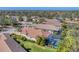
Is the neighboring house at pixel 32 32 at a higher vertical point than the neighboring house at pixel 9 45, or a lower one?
higher

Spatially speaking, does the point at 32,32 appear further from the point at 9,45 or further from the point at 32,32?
the point at 9,45

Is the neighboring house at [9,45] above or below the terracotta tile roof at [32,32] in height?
below

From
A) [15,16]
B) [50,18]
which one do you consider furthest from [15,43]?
[50,18]

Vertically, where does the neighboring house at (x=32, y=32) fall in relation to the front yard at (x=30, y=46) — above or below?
above

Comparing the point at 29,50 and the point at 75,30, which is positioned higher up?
the point at 75,30

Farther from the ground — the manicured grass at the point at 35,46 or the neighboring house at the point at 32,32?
the neighboring house at the point at 32,32

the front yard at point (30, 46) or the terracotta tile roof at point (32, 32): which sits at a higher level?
the terracotta tile roof at point (32, 32)

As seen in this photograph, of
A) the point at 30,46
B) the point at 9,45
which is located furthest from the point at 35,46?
the point at 9,45

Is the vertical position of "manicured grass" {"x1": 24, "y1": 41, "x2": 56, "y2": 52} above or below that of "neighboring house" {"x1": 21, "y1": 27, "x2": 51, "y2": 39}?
below

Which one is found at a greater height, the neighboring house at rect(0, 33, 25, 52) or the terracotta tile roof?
the terracotta tile roof
